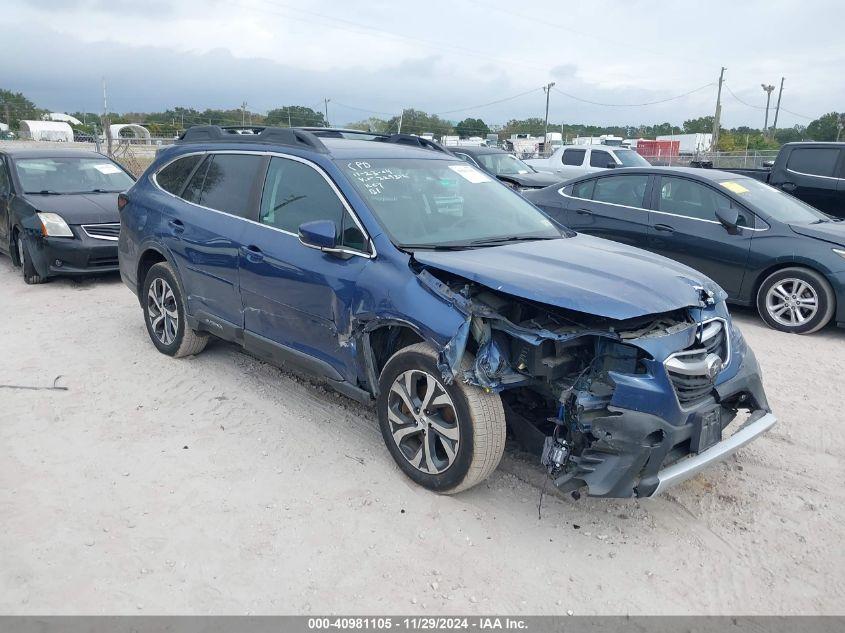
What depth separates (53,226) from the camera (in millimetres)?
8125

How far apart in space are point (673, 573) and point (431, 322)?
164 centimetres

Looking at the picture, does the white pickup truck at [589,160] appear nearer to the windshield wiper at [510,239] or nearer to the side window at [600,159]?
the side window at [600,159]

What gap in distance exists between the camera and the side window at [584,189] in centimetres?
839

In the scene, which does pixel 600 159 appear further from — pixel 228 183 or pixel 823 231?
pixel 228 183

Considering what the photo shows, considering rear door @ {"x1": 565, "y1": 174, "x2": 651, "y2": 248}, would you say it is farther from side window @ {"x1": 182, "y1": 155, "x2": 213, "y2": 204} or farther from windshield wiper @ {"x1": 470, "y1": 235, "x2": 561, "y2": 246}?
side window @ {"x1": 182, "y1": 155, "x2": 213, "y2": 204}

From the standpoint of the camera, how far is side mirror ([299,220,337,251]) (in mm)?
3781

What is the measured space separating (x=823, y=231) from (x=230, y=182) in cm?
577

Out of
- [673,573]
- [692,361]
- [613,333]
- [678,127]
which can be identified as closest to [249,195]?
[613,333]

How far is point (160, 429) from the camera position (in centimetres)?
444

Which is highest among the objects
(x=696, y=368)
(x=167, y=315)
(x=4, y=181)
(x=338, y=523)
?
(x=4, y=181)

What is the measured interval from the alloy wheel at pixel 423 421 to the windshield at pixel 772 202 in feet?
17.1

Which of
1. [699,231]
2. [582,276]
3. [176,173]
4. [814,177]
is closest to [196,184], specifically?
[176,173]
